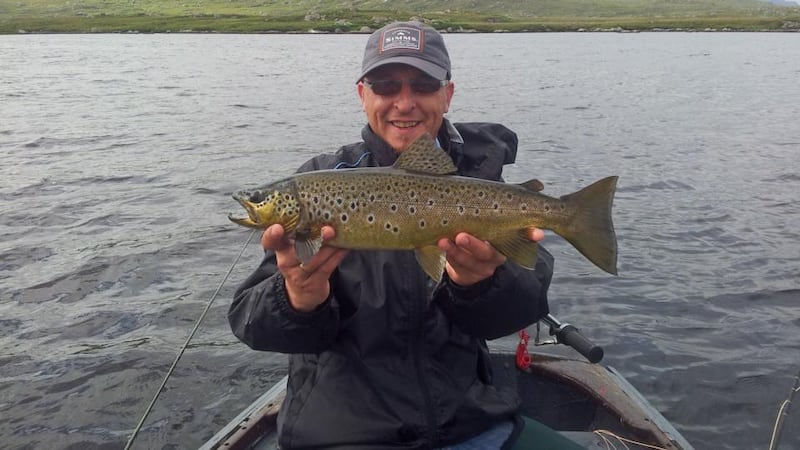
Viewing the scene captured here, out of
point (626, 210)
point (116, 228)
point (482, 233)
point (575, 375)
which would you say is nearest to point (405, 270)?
point (482, 233)

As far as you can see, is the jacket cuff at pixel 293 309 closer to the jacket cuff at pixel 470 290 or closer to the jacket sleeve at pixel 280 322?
the jacket sleeve at pixel 280 322

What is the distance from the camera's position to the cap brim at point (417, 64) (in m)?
4.20

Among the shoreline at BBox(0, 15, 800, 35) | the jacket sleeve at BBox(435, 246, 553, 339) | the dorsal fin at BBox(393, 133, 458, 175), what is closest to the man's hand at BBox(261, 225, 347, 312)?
the dorsal fin at BBox(393, 133, 458, 175)

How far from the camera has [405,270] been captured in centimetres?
399

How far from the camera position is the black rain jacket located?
3.79 meters

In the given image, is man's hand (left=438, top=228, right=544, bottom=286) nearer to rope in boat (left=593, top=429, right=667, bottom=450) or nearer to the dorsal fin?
the dorsal fin

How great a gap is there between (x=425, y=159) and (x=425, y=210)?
0.30 meters

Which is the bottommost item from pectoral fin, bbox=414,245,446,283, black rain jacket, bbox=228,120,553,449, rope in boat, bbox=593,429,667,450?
rope in boat, bbox=593,429,667,450

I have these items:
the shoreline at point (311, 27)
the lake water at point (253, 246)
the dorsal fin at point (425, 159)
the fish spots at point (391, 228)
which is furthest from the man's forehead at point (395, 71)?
the shoreline at point (311, 27)

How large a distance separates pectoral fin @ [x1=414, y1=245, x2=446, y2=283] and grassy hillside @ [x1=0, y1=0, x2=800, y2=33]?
101 meters

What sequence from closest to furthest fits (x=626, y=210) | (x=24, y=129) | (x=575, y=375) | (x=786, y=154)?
(x=575, y=375) → (x=626, y=210) → (x=786, y=154) → (x=24, y=129)

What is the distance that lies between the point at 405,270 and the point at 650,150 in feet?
58.8

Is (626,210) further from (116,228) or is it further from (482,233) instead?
(482,233)

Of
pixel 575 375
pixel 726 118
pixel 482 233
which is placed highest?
pixel 482 233
